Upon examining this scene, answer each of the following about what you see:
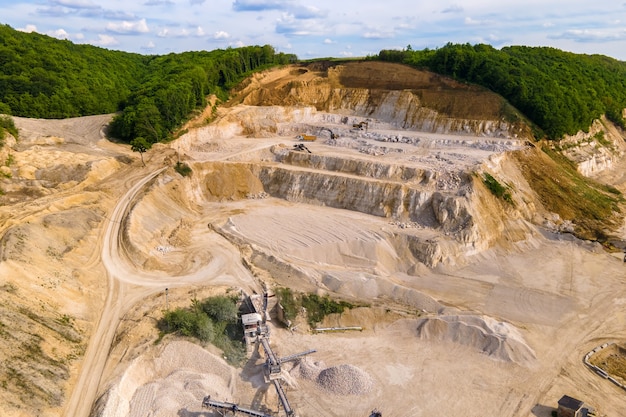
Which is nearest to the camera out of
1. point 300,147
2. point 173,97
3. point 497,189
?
point 497,189

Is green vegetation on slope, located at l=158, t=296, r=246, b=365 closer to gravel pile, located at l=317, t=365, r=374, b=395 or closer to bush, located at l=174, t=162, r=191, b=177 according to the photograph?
gravel pile, located at l=317, t=365, r=374, b=395

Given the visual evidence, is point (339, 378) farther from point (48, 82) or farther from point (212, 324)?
point (48, 82)

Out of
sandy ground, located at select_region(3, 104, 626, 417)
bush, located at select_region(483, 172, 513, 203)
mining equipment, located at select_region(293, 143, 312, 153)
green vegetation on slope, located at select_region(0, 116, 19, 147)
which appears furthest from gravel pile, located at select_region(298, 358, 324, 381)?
green vegetation on slope, located at select_region(0, 116, 19, 147)

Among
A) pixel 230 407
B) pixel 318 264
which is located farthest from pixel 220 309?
pixel 318 264

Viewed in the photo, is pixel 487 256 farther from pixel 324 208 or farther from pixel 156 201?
pixel 156 201

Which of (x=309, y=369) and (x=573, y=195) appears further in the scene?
(x=573, y=195)
